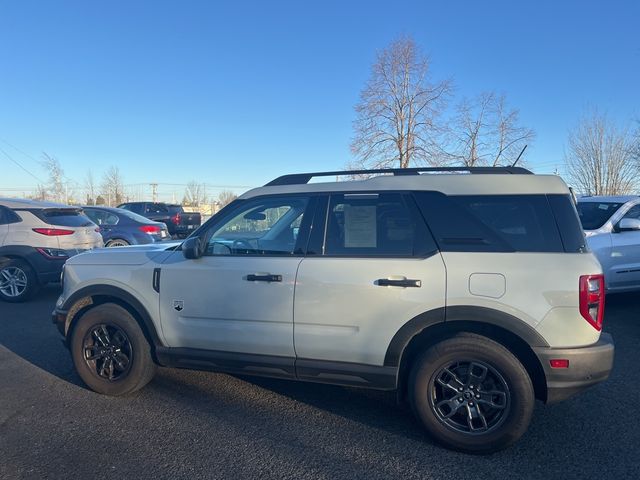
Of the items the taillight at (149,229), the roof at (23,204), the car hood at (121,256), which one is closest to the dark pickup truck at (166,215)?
the taillight at (149,229)

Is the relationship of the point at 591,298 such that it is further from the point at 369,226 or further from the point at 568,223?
the point at 369,226

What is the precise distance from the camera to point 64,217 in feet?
26.3

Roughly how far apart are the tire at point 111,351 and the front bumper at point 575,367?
316cm

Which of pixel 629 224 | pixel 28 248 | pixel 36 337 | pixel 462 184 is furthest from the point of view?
pixel 28 248

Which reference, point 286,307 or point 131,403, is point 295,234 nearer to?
point 286,307

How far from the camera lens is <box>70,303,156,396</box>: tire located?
154 inches

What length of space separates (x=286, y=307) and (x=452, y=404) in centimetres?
138

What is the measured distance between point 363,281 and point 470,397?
3.58ft

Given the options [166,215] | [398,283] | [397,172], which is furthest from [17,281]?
[166,215]

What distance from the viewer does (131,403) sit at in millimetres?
3857

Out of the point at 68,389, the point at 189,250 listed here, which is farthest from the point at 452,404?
the point at 68,389

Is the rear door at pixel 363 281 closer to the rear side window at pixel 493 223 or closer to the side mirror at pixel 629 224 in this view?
the rear side window at pixel 493 223

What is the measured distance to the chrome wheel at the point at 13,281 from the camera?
760 cm

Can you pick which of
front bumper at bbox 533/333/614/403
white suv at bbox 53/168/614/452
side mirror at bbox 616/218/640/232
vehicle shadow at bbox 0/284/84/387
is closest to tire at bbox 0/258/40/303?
vehicle shadow at bbox 0/284/84/387
